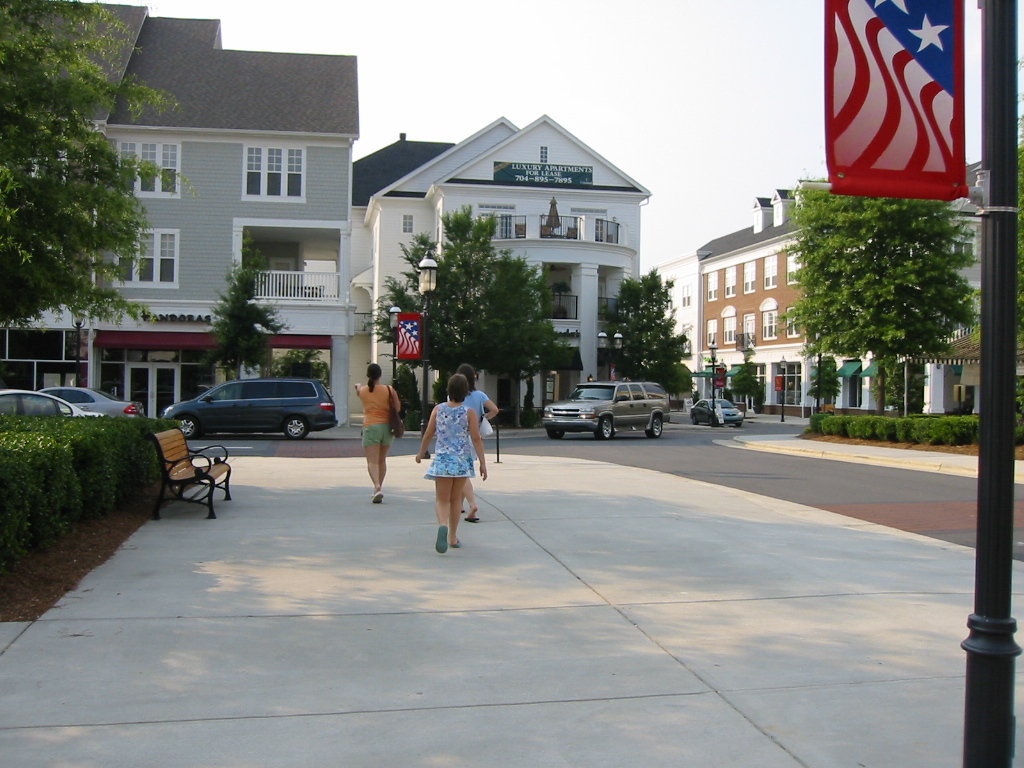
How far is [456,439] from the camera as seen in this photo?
365 inches

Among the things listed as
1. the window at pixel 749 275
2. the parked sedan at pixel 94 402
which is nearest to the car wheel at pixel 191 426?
the parked sedan at pixel 94 402

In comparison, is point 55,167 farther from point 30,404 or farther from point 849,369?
point 849,369

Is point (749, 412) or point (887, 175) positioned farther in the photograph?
point (749, 412)

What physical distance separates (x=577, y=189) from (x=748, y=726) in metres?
43.6

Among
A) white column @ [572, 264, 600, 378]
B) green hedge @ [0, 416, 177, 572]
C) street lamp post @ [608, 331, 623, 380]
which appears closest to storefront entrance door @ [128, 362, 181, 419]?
white column @ [572, 264, 600, 378]

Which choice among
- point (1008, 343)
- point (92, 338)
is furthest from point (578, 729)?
point (92, 338)

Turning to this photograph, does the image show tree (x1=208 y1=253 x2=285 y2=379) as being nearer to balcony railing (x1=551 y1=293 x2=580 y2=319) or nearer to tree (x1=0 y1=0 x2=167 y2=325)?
balcony railing (x1=551 y1=293 x2=580 y2=319)

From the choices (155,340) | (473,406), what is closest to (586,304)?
(155,340)

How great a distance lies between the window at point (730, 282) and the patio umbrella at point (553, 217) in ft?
84.1

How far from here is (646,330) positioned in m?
49.2

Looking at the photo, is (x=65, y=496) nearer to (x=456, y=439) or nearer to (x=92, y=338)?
(x=456, y=439)

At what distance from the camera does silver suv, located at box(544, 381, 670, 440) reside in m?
31.2

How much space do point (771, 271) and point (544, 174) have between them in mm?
21603

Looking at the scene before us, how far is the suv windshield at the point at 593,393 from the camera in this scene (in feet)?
105
